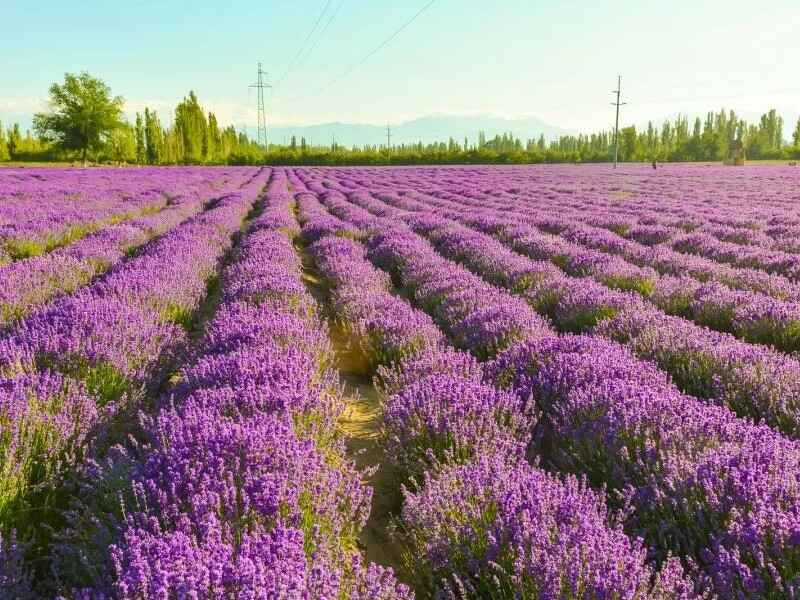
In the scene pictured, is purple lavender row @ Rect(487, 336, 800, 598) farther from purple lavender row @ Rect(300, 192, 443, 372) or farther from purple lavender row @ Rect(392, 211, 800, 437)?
purple lavender row @ Rect(300, 192, 443, 372)

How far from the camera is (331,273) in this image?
7289 mm

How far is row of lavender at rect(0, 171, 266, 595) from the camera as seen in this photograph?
2207 millimetres

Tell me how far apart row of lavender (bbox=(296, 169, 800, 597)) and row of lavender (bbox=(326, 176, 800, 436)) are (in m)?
0.47

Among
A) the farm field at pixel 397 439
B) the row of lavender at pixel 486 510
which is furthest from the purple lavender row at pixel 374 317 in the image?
the row of lavender at pixel 486 510

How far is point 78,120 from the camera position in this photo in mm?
55156

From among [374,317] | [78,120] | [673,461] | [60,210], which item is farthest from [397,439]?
[78,120]

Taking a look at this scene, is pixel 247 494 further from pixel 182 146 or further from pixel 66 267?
pixel 182 146

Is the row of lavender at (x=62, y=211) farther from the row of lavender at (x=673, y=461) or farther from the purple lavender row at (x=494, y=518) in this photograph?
the row of lavender at (x=673, y=461)

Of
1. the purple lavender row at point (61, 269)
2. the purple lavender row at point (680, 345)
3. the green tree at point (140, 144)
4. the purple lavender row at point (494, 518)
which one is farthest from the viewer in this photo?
the green tree at point (140, 144)

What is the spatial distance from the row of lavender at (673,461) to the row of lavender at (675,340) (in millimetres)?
466

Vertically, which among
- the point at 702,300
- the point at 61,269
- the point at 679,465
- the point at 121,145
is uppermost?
the point at 121,145

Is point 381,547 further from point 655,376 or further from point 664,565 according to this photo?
point 655,376

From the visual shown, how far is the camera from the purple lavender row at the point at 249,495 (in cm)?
153

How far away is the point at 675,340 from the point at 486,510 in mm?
2731
